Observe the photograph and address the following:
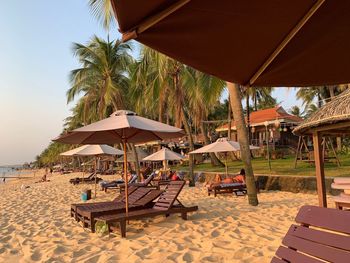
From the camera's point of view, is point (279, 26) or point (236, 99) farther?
point (236, 99)

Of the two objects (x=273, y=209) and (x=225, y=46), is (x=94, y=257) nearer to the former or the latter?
(x=225, y=46)

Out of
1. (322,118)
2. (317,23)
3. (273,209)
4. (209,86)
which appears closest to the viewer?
(317,23)

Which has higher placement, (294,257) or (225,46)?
(225,46)

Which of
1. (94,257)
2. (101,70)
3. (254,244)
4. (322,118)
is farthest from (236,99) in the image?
(101,70)

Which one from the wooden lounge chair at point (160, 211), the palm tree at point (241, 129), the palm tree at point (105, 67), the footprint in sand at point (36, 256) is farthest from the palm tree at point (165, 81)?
the footprint in sand at point (36, 256)

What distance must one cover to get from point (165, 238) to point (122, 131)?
2.54 meters

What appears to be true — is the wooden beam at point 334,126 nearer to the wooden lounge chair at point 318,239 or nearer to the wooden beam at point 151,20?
the wooden lounge chair at point 318,239

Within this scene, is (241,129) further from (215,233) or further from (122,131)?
(215,233)

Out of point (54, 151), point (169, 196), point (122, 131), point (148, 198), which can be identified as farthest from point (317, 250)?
point (54, 151)

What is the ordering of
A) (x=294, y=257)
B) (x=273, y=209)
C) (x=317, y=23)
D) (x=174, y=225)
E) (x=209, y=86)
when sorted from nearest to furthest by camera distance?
(x=317, y=23) → (x=294, y=257) → (x=174, y=225) → (x=273, y=209) → (x=209, y=86)

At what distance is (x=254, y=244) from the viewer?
17.4 ft

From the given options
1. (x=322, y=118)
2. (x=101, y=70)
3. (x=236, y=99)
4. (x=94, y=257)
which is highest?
(x=101, y=70)

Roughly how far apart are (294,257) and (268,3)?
6.37 ft

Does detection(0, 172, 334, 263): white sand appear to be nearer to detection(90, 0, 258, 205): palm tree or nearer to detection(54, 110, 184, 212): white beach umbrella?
detection(90, 0, 258, 205): palm tree
